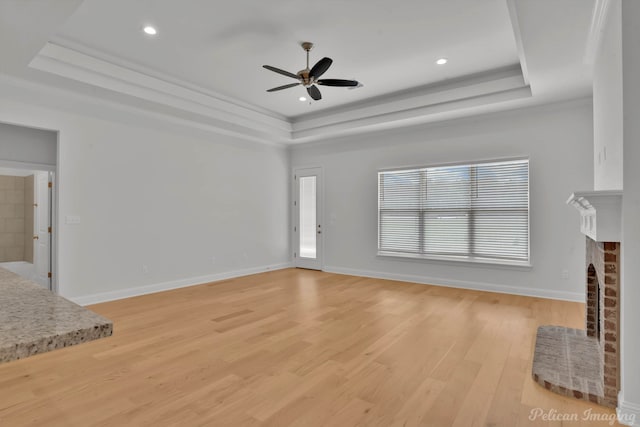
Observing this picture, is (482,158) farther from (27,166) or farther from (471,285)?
(27,166)

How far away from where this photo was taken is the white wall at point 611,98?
2248 millimetres

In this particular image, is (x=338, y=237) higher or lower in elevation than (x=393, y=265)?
higher

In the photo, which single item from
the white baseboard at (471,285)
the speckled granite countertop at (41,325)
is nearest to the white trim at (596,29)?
the white baseboard at (471,285)

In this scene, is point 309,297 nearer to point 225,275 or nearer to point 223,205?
point 225,275

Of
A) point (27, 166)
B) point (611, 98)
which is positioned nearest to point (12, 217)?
point (27, 166)

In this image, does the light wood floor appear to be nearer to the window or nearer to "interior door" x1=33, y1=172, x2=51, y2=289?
"interior door" x1=33, y1=172, x2=51, y2=289

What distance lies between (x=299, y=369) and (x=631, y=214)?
8.34ft

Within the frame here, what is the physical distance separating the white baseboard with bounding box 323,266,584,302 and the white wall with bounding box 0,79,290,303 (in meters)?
2.09

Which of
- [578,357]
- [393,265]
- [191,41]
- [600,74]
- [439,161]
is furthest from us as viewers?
[393,265]

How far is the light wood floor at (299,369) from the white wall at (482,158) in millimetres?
710

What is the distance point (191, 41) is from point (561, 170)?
5.19 metres

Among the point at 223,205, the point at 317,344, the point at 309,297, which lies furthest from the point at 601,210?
the point at 223,205

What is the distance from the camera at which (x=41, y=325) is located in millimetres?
935

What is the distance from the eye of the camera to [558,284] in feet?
16.1
